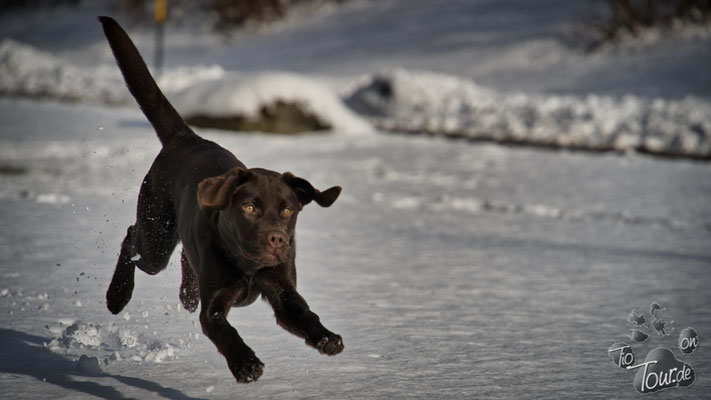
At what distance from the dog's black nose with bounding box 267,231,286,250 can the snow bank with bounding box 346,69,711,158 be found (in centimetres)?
938

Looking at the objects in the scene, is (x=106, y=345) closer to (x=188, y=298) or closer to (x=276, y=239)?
(x=188, y=298)

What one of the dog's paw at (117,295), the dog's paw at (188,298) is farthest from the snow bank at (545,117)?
the dog's paw at (117,295)

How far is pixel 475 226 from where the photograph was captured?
6816 mm

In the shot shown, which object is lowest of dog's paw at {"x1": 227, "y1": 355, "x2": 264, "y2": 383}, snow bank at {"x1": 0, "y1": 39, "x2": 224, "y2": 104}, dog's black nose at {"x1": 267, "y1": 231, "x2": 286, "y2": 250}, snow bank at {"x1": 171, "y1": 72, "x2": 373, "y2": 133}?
dog's paw at {"x1": 227, "y1": 355, "x2": 264, "y2": 383}

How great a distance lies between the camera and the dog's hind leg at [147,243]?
143 inches

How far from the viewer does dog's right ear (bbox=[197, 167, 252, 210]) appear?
285 centimetres

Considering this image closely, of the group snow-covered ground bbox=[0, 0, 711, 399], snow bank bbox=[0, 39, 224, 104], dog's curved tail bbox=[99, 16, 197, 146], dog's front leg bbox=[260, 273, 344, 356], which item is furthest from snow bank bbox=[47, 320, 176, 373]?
snow bank bbox=[0, 39, 224, 104]

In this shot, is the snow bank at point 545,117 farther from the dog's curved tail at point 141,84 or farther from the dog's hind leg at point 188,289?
the dog's hind leg at point 188,289

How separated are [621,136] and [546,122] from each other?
1.37 meters

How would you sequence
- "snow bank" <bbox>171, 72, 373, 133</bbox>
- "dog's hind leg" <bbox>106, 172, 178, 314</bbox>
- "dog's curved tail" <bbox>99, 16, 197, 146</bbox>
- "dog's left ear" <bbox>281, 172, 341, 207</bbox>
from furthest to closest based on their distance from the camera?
"snow bank" <bbox>171, 72, 373, 133</bbox>
"dog's curved tail" <bbox>99, 16, 197, 146</bbox>
"dog's hind leg" <bbox>106, 172, 178, 314</bbox>
"dog's left ear" <bbox>281, 172, 341, 207</bbox>

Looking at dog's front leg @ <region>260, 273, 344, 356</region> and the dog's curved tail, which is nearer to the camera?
dog's front leg @ <region>260, 273, 344, 356</region>

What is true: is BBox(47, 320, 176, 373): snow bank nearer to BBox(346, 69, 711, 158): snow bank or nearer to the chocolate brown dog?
the chocolate brown dog

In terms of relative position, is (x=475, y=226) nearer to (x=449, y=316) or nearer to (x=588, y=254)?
(x=588, y=254)

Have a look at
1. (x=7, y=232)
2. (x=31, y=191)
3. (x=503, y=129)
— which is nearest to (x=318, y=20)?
(x=503, y=129)
